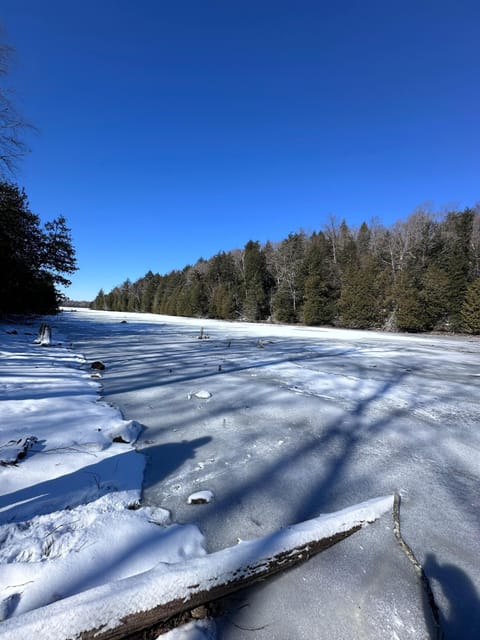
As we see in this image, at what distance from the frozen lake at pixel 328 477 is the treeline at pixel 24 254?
10.6 m

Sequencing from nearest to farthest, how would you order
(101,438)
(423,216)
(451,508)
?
(451,508)
(101,438)
(423,216)

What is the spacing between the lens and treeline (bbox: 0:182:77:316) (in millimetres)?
11172

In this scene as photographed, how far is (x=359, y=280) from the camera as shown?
23.2 m

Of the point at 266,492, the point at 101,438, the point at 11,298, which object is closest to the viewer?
the point at 266,492

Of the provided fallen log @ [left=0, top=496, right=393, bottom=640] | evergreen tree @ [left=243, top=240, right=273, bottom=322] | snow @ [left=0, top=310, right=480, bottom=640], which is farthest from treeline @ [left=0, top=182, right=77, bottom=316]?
evergreen tree @ [left=243, top=240, right=273, bottom=322]

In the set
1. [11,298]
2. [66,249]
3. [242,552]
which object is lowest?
[242,552]

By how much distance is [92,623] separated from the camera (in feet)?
3.08

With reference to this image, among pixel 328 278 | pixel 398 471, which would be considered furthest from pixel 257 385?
pixel 328 278

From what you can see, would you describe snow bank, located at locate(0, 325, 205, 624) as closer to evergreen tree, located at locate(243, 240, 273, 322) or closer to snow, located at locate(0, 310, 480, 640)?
snow, located at locate(0, 310, 480, 640)

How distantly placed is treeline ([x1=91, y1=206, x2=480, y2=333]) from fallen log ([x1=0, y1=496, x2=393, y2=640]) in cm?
2153

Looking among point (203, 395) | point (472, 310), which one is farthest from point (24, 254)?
point (472, 310)

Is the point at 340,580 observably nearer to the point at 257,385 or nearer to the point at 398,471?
the point at 398,471

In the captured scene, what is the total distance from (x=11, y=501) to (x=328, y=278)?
28.6 metres

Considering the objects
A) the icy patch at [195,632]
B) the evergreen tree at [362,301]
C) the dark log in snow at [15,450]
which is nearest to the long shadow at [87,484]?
the dark log in snow at [15,450]
